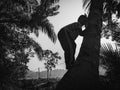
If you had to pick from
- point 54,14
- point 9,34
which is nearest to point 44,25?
point 54,14

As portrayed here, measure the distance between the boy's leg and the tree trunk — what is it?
0.37 feet

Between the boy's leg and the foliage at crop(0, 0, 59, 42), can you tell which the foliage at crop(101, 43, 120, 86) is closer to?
the boy's leg

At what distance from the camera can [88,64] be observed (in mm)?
2488

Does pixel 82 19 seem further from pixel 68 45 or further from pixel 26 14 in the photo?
pixel 26 14

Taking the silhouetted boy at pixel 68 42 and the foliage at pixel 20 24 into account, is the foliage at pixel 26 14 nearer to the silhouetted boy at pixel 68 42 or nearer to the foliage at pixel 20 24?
the foliage at pixel 20 24

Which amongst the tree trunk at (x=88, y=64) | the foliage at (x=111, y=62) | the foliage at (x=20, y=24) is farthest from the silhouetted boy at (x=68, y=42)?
the foliage at (x=20, y=24)

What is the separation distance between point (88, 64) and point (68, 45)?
15.2 inches

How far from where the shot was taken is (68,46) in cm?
244

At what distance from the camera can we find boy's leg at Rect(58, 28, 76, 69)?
2436 millimetres

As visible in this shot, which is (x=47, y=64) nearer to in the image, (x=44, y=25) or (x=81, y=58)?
(x=44, y=25)

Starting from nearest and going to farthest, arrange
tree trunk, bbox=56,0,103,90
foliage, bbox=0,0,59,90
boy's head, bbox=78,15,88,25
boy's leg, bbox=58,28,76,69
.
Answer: tree trunk, bbox=56,0,103,90
boy's leg, bbox=58,28,76,69
boy's head, bbox=78,15,88,25
foliage, bbox=0,0,59,90

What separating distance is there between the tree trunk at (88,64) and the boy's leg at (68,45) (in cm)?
11

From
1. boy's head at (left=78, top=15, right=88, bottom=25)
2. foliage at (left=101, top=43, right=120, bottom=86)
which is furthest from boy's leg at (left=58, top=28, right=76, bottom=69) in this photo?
foliage at (left=101, top=43, right=120, bottom=86)

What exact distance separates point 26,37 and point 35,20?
1.84m
